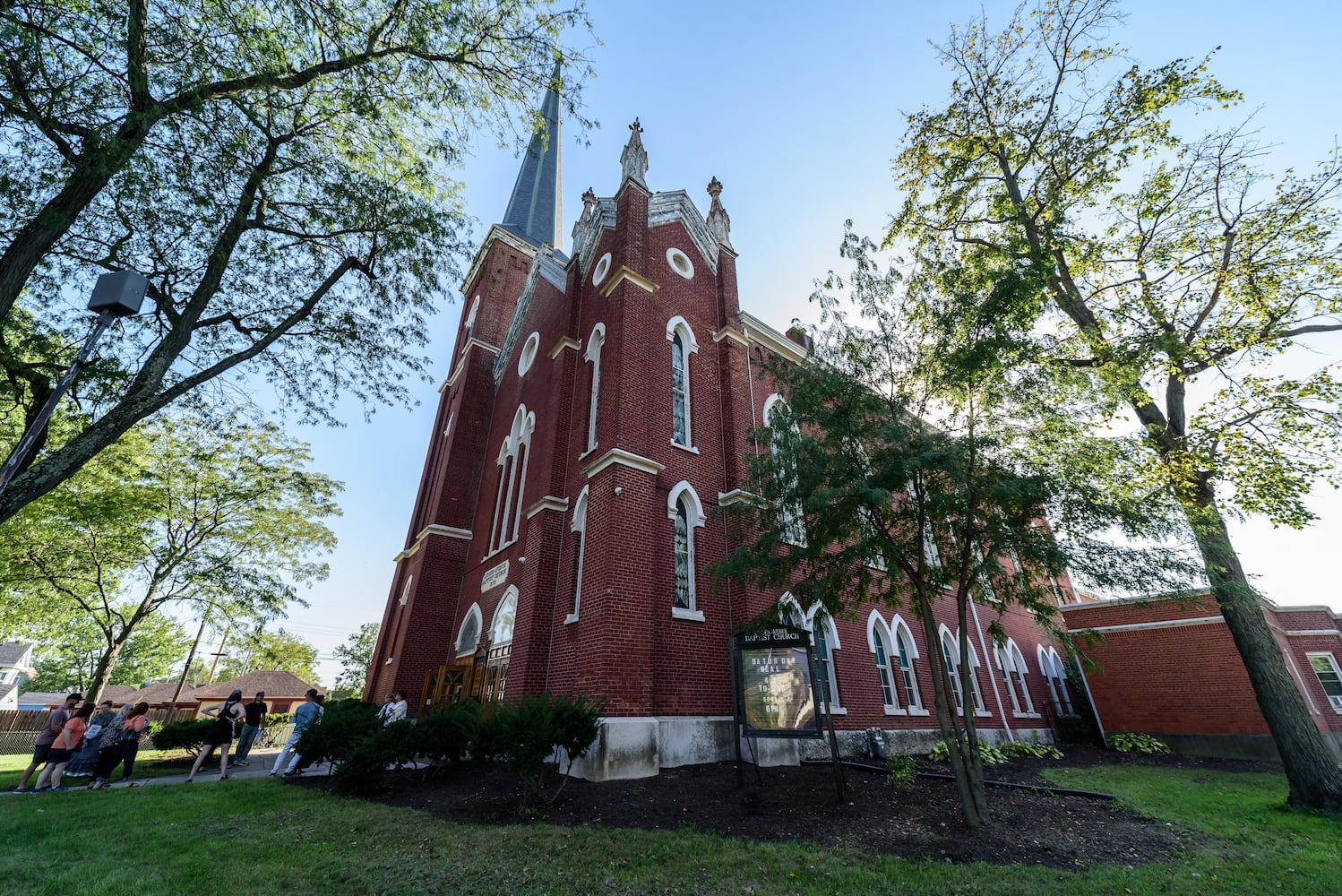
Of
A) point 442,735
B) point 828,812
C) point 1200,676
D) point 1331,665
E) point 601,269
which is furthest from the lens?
point 1331,665

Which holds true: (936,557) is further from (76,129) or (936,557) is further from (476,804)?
(76,129)

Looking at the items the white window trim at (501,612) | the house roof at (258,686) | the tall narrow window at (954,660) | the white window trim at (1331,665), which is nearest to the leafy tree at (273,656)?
the house roof at (258,686)

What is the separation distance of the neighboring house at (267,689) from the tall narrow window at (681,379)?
26659 mm

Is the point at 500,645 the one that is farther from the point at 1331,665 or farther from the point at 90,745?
the point at 1331,665

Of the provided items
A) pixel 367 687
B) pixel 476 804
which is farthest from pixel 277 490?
pixel 476 804

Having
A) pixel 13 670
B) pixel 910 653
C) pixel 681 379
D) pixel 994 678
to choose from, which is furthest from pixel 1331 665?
pixel 13 670

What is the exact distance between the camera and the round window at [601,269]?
1445 cm

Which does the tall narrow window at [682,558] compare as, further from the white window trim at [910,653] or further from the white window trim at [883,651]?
the white window trim at [910,653]

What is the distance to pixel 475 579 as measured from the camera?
15.6 m

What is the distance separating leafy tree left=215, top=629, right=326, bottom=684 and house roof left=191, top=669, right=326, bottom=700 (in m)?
0.80

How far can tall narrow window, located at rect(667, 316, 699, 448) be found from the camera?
12.8m

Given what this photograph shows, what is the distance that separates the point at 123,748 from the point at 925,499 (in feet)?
49.4

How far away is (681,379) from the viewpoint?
13.7 meters

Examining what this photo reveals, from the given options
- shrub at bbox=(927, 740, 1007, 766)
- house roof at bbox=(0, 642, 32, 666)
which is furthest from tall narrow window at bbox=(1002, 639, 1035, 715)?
house roof at bbox=(0, 642, 32, 666)
